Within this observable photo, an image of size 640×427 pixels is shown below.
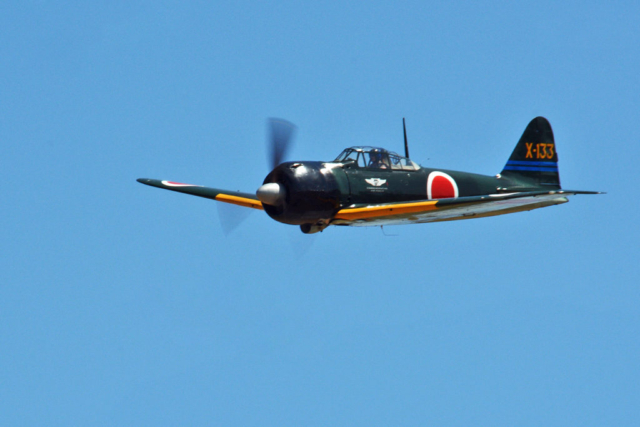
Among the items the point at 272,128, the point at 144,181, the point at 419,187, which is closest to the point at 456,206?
the point at 419,187

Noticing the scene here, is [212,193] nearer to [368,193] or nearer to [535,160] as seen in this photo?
[368,193]

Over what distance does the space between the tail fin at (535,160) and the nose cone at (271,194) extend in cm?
754

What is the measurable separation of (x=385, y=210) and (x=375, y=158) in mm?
1703

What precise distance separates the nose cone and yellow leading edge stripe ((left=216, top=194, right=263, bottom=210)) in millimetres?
1695

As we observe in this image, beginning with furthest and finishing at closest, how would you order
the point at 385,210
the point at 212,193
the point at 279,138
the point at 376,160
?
the point at 212,193
the point at 376,160
the point at 279,138
the point at 385,210

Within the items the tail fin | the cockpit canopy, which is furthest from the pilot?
the tail fin

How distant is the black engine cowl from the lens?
18.1 meters

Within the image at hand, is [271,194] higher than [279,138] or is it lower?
lower

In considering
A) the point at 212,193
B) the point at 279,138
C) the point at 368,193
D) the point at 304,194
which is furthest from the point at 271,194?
the point at 212,193

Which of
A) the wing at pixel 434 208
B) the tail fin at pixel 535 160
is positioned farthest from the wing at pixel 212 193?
the tail fin at pixel 535 160

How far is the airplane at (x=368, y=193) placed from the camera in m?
18.1

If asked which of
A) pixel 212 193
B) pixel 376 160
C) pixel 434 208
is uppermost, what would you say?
pixel 376 160

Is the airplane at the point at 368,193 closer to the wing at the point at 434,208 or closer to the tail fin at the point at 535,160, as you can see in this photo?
the wing at the point at 434,208

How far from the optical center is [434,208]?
1808cm
